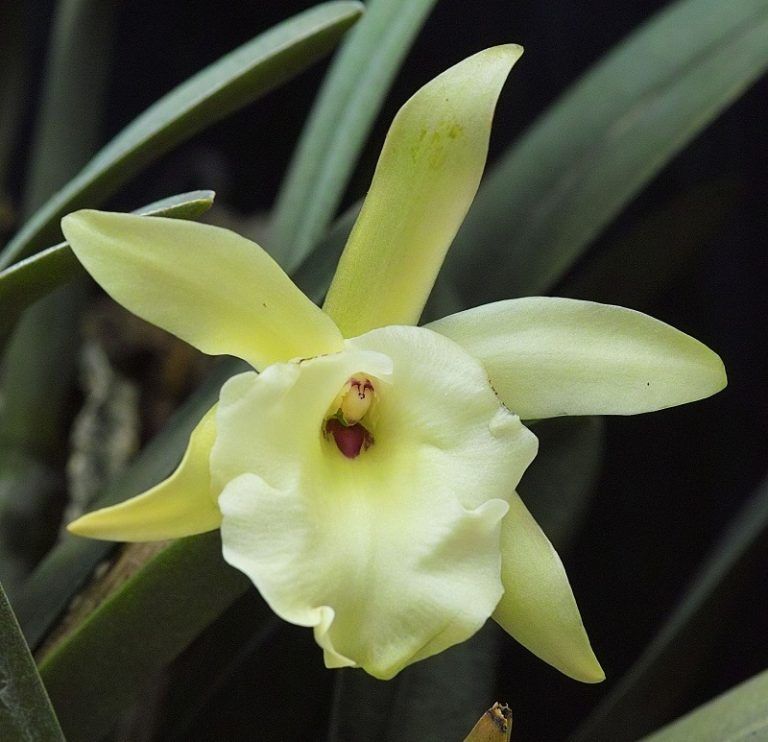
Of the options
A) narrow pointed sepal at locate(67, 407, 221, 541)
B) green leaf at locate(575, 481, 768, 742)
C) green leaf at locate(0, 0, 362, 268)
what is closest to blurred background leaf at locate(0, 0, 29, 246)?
green leaf at locate(0, 0, 362, 268)

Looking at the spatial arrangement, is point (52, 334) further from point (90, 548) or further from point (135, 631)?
point (135, 631)

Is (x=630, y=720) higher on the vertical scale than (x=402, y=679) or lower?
lower

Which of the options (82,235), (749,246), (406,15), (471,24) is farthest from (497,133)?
(82,235)

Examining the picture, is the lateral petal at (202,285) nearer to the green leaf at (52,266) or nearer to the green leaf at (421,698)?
the green leaf at (52,266)

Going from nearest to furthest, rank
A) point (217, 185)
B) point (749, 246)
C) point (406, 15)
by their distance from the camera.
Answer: point (406, 15) < point (749, 246) < point (217, 185)

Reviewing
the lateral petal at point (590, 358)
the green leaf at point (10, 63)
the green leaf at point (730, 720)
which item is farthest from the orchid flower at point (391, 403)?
the green leaf at point (10, 63)

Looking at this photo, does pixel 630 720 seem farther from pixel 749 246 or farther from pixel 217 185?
pixel 217 185
